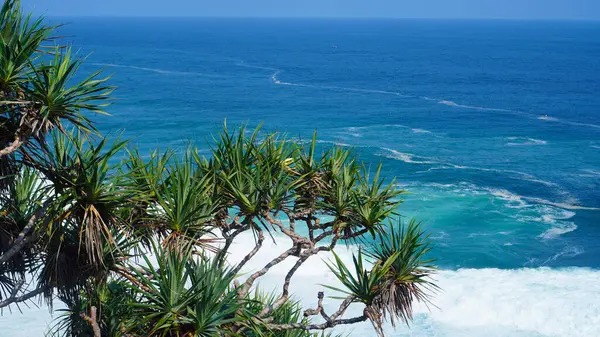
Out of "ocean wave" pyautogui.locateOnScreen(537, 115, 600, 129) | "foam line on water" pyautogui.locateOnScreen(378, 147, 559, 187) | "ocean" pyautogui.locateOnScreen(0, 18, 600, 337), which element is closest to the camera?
"ocean" pyautogui.locateOnScreen(0, 18, 600, 337)

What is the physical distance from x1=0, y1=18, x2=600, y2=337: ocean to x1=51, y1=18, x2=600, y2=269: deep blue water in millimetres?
106

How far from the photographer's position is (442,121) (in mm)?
46594

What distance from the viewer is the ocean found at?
1927 centimetres

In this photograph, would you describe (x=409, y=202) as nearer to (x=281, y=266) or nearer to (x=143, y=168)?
(x=281, y=266)

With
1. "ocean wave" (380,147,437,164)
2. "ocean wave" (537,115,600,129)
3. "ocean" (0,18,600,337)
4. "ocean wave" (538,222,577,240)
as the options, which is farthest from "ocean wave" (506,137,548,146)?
"ocean wave" (538,222,577,240)

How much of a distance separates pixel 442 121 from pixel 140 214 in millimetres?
40120

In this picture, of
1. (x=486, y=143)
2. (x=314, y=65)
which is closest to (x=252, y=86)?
(x=314, y=65)

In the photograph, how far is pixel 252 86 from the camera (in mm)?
60688

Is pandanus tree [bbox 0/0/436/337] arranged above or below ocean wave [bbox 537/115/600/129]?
above

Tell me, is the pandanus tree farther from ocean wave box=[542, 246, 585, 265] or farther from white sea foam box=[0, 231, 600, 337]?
ocean wave box=[542, 246, 585, 265]

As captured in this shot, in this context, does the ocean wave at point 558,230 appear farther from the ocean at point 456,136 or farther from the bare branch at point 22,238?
the bare branch at point 22,238

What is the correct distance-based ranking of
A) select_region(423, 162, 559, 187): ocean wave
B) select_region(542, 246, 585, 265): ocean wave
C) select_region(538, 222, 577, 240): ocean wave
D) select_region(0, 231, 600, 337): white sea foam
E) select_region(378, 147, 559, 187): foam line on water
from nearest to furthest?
1. select_region(0, 231, 600, 337): white sea foam
2. select_region(542, 246, 585, 265): ocean wave
3. select_region(538, 222, 577, 240): ocean wave
4. select_region(423, 162, 559, 187): ocean wave
5. select_region(378, 147, 559, 187): foam line on water

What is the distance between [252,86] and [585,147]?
95.0 ft

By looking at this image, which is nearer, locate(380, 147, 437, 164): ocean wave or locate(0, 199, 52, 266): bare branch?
locate(0, 199, 52, 266): bare branch
